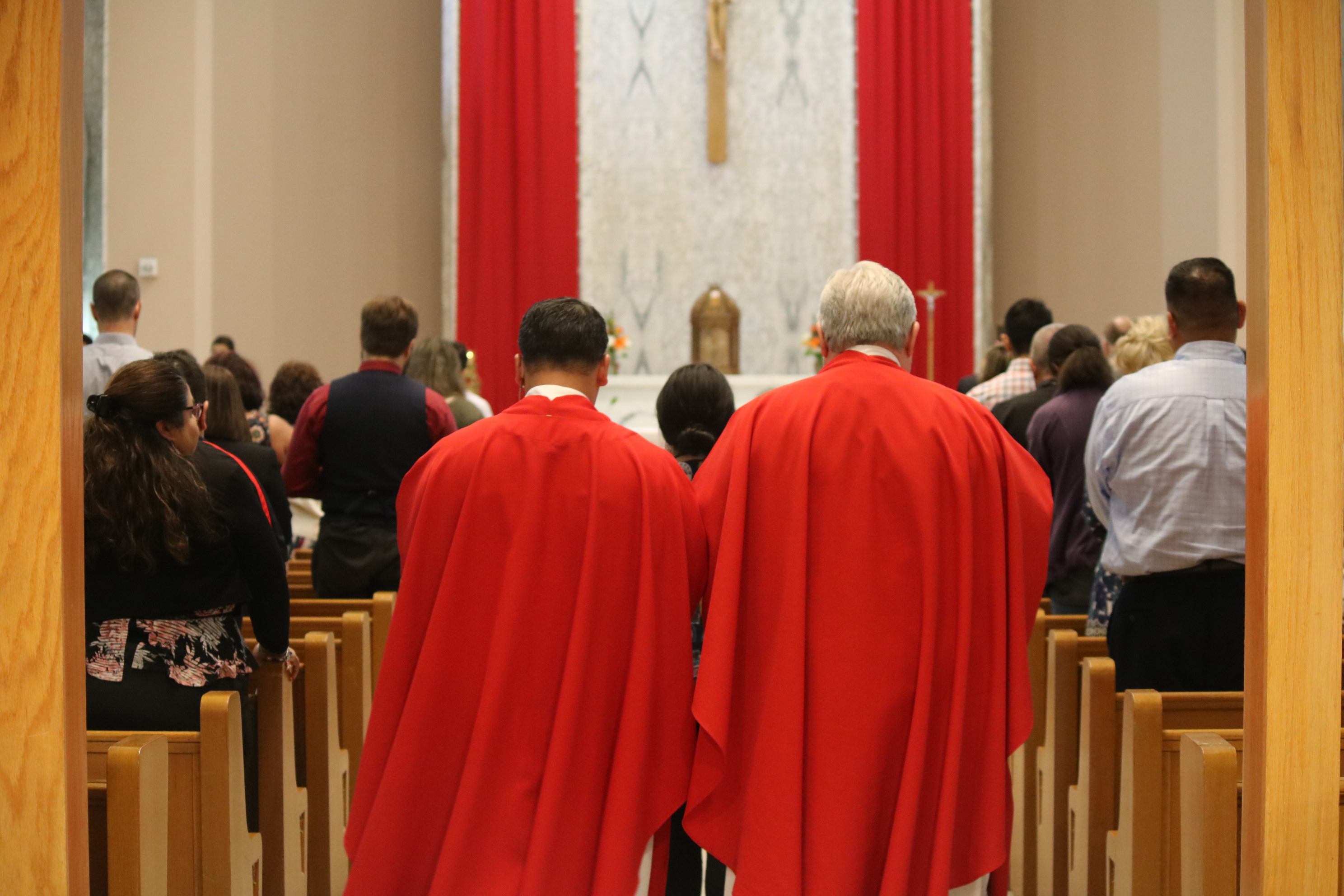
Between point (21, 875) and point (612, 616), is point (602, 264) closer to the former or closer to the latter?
point (612, 616)

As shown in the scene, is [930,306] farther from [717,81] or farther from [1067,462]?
[1067,462]

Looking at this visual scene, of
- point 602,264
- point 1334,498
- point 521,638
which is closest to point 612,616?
point 521,638

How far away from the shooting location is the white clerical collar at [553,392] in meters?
2.54

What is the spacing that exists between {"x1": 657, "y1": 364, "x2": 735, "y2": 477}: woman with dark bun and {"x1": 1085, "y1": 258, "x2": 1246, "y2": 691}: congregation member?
1026 mm

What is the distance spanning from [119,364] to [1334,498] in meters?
3.73

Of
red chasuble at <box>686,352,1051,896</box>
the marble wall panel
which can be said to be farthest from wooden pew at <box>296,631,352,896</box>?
the marble wall panel

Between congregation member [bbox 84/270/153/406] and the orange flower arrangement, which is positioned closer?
congregation member [bbox 84/270/153/406]

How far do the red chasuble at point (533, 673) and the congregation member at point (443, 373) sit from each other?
8.21 ft

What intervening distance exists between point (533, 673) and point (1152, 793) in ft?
4.16

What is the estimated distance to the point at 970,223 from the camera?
401 inches

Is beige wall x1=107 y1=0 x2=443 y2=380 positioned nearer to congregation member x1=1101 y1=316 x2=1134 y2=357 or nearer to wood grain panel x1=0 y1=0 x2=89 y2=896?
congregation member x1=1101 y1=316 x2=1134 y2=357

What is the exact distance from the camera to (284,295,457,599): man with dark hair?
13.4 ft

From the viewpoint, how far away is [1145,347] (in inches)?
164

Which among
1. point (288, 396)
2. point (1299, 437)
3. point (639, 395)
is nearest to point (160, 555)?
point (1299, 437)
